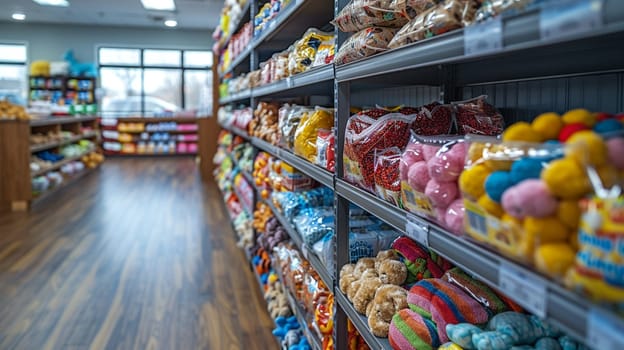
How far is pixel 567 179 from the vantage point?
712 mm

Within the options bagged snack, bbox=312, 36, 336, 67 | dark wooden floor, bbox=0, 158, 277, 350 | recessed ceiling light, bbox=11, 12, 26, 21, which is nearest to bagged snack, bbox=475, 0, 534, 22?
bagged snack, bbox=312, 36, 336, 67

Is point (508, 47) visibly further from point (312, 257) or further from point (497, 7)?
point (312, 257)

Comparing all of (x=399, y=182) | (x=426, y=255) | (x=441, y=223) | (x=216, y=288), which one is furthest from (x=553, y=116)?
(x=216, y=288)

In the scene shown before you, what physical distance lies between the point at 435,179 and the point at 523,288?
14.8 inches

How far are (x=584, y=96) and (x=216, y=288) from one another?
266 cm

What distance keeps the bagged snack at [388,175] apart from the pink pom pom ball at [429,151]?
0.57 ft

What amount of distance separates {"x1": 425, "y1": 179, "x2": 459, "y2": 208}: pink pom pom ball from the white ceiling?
32.7ft

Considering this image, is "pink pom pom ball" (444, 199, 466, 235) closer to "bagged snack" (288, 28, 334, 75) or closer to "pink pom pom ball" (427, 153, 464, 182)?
"pink pom pom ball" (427, 153, 464, 182)

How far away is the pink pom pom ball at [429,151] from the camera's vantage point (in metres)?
1.19

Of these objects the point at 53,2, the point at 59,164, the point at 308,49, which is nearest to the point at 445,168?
the point at 308,49

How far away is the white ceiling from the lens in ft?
35.7

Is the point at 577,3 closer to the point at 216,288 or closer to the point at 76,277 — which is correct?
the point at 216,288

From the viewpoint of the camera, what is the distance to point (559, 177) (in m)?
0.72

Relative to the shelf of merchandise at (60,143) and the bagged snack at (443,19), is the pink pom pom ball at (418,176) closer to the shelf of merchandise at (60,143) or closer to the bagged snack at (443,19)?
the bagged snack at (443,19)
